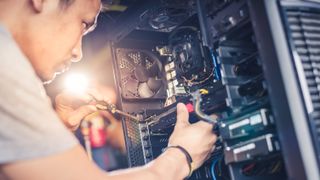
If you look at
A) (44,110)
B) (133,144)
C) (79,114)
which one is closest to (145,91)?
(133,144)

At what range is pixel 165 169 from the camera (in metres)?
1.31

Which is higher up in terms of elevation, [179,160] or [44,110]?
[44,110]

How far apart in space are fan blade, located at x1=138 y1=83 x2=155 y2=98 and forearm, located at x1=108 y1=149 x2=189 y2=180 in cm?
56

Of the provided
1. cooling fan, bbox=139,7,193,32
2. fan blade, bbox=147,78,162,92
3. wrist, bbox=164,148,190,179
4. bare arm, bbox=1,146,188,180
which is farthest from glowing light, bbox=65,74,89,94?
bare arm, bbox=1,146,188,180

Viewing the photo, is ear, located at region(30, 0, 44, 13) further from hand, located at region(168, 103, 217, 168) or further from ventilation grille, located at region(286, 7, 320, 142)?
ventilation grille, located at region(286, 7, 320, 142)

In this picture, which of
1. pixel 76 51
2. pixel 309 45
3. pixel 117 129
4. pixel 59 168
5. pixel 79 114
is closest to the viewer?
pixel 59 168

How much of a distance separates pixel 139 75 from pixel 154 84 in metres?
0.09

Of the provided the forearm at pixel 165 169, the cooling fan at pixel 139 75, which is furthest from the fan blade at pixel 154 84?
the forearm at pixel 165 169

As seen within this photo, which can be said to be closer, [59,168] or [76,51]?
[59,168]

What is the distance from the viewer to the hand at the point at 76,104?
6.35ft

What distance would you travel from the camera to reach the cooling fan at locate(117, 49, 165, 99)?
1.88 m

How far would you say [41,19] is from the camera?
1288 mm

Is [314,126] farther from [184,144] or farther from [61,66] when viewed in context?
[61,66]

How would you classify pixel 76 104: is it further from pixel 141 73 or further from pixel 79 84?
pixel 141 73
